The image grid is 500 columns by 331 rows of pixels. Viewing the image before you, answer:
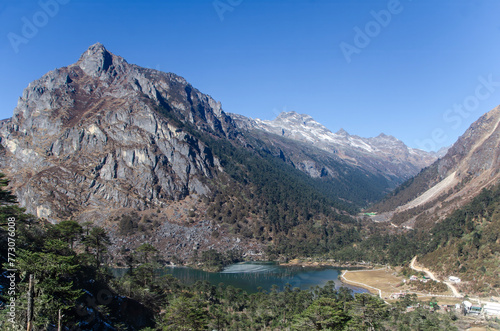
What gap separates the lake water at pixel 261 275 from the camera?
379 ft

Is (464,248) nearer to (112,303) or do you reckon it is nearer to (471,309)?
(471,309)

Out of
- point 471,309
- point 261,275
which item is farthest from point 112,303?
point 261,275

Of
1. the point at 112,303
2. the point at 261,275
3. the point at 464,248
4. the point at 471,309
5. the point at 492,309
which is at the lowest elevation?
the point at 471,309

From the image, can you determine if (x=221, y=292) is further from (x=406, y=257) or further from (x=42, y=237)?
(x=406, y=257)

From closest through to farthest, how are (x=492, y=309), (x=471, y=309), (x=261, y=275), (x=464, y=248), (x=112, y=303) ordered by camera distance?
(x=112, y=303) < (x=492, y=309) < (x=471, y=309) < (x=464, y=248) < (x=261, y=275)

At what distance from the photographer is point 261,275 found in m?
133

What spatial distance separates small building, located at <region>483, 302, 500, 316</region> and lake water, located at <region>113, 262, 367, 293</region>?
147 feet

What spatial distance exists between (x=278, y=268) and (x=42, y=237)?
392 feet

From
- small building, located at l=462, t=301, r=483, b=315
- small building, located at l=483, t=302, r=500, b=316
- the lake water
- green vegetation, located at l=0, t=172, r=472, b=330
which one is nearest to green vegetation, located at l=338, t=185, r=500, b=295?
small building, located at l=483, t=302, r=500, b=316

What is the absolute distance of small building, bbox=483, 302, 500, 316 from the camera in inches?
2301

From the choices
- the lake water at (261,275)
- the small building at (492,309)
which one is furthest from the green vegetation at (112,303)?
the lake water at (261,275)

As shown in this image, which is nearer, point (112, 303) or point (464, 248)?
point (112, 303)

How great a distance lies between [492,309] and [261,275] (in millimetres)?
86521

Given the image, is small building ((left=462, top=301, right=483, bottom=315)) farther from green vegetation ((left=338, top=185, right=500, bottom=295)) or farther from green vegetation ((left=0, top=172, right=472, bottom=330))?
green vegetation ((left=338, top=185, right=500, bottom=295))
